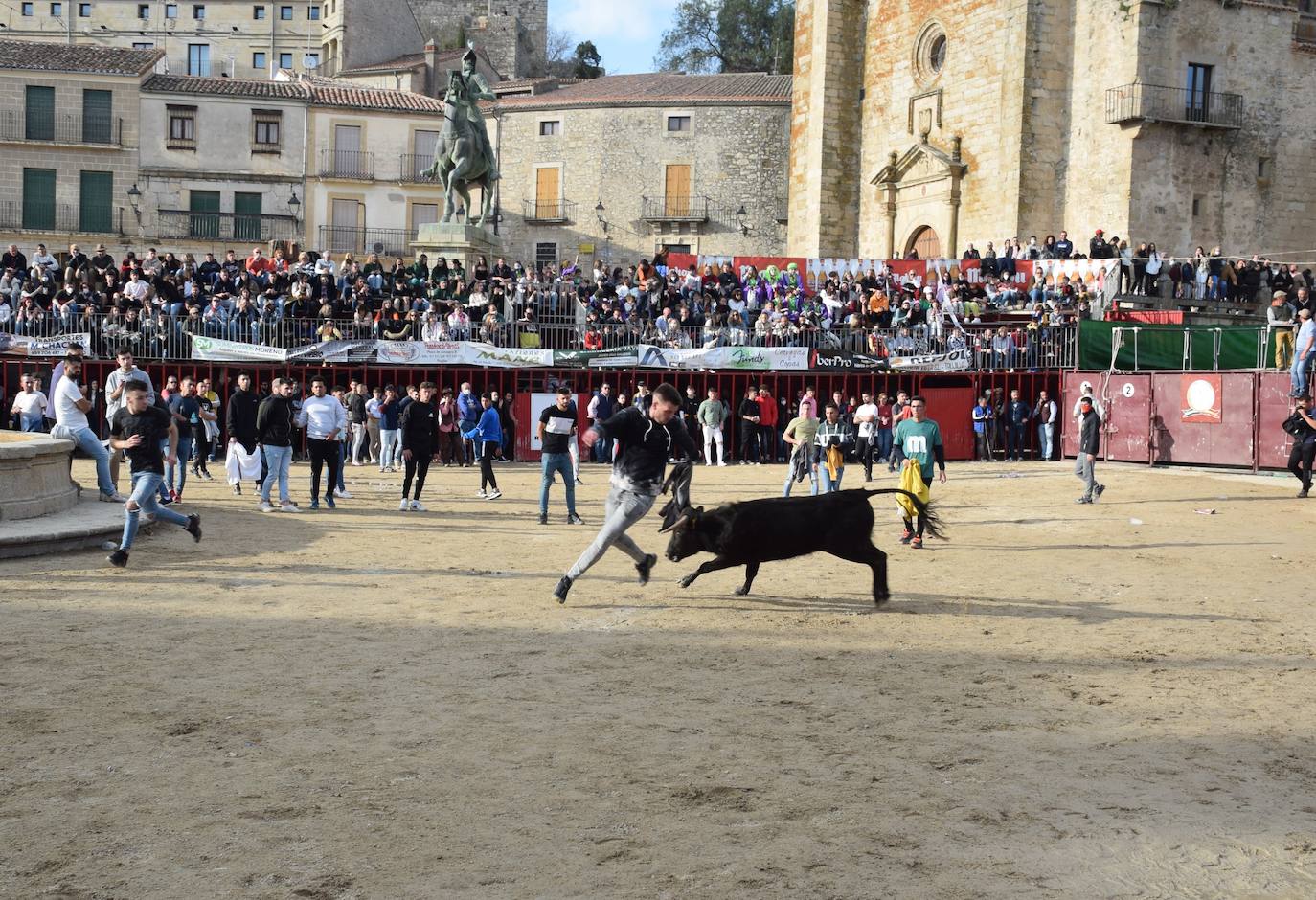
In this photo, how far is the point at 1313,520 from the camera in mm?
16438

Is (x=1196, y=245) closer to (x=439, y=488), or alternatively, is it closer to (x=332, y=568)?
(x=439, y=488)

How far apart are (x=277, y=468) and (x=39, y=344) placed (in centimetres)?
1177

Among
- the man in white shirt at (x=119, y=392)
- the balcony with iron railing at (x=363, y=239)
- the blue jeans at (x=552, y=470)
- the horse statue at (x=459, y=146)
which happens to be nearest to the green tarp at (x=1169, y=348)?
Answer: the horse statue at (x=459, y=146)

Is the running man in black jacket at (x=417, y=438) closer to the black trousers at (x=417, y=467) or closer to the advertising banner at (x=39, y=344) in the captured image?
the black trousers at (x=417, y=467)

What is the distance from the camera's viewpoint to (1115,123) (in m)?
35.8

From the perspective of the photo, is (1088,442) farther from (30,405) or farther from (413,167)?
(413,167)

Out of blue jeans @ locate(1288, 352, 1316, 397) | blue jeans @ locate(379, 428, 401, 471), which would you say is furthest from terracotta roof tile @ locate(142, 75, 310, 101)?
blue jeans @ locate(1288, 352, 1316, 397)

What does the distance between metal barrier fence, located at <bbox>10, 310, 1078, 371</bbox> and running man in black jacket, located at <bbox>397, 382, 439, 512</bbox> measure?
10065 millimetres

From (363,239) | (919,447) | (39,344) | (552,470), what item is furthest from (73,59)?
(919,447)

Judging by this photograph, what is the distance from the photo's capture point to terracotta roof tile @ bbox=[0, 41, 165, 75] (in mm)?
43500

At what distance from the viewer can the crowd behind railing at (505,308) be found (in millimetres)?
25750

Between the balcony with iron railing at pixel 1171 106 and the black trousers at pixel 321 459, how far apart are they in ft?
87.3

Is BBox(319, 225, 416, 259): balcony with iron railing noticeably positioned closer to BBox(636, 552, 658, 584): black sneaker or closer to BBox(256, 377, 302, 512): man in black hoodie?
BBox(256, 377, 302, 512): man in black hoodie

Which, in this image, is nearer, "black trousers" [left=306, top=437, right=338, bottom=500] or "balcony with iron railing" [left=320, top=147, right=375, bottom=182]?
"black trousers" [left=306, top=437, right=338, bottom=500]
